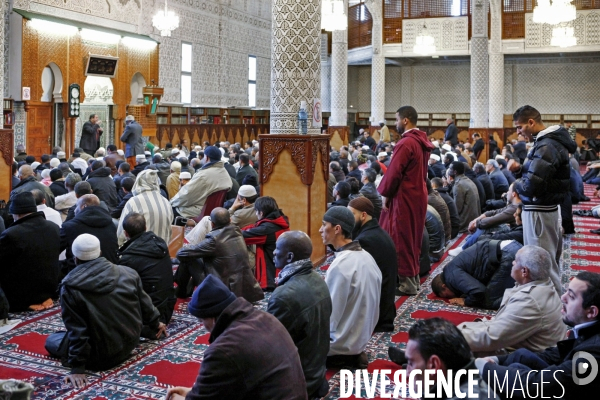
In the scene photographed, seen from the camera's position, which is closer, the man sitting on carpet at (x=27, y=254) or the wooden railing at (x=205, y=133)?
the man sitting on carpet at (x=27, y=254)

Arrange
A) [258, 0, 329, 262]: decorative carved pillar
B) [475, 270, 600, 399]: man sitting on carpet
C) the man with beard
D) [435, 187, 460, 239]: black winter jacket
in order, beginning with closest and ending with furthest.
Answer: [475, 270, 600, 399]: man sitting on carpet
the man with beard
[258, 0, 329, 262]: decorative carved pillar
[435, 187, 460, 239]: black winter jacket

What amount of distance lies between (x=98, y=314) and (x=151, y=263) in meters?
0.73

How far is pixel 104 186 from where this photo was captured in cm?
671

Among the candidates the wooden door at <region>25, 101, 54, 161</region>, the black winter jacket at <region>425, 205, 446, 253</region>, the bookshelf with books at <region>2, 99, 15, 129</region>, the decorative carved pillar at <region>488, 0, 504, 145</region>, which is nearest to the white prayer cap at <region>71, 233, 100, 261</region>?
the black winter jacket at <region>425, 205, 446, 253</region>

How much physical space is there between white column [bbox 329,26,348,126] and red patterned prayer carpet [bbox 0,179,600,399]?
469 inches

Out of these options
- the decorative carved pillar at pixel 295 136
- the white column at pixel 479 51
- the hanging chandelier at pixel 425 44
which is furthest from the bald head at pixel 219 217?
the hanging chandelier at pixel 425 44

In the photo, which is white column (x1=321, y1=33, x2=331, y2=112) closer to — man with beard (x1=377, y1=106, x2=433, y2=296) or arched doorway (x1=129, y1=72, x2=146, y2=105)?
arched doorway (x1=129, y1=72, x2=146, y2=105)

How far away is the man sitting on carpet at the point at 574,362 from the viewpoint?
2359 millimetres

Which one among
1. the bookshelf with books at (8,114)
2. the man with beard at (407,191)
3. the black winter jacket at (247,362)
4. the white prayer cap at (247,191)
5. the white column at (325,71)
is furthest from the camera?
the white column at (325,71)

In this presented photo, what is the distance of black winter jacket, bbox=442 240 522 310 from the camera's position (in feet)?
15.6

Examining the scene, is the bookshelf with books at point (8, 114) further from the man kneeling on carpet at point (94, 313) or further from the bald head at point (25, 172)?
the man kneeling on carpet at point (94, 313)

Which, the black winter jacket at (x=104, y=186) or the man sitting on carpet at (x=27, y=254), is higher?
the black winter jacket at (x=104, y=186)

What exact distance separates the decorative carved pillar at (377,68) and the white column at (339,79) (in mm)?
1882

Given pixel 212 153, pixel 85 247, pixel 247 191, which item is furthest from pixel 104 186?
pixel 85 247
